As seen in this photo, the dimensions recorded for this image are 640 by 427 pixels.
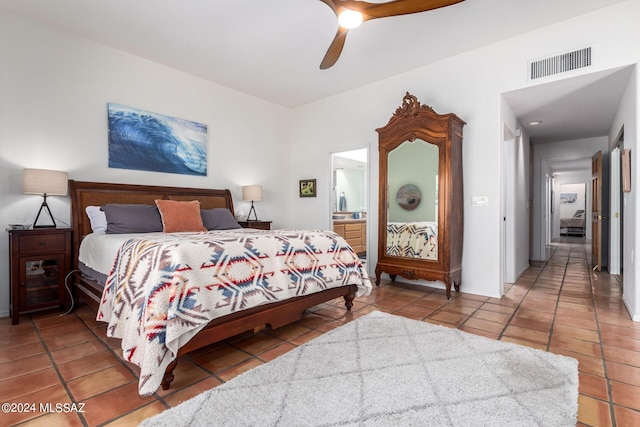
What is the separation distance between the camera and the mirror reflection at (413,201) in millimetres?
3867

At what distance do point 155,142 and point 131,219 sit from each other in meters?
1.35

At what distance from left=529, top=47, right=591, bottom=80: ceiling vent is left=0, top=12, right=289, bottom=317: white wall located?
412 centimetres

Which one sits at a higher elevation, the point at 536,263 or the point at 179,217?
the point at 179,217

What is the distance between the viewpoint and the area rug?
1.52 m

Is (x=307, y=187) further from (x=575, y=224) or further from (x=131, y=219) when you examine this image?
(x=575, y=224)

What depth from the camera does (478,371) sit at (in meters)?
1.96

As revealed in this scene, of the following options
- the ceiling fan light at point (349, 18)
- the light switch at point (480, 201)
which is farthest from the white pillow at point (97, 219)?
the light switch at point (480, 201)

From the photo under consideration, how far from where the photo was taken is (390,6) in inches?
96.0

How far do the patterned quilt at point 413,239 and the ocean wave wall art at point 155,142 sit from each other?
9.44ft

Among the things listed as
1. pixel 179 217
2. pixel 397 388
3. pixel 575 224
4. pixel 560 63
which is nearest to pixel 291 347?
pixel 397 388

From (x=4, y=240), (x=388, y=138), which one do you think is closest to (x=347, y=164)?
(x=388, y=138)

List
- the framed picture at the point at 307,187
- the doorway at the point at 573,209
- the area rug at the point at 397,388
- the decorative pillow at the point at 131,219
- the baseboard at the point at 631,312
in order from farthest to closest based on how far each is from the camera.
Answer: the doorway at the point at 573,209, the framed picture at the point at 307,187, the decorative pillow at the point at 131,219, the baseboard at the point at 631,312, the area rug at the point at 397,388

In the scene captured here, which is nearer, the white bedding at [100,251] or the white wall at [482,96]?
the white bedding at [100,251]

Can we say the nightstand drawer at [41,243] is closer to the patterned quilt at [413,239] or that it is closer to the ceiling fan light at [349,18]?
the ceiling fan light at [349,18]
